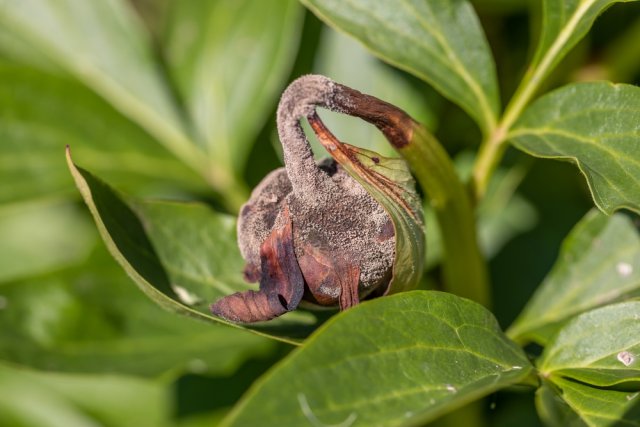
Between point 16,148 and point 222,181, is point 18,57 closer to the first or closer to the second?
point 16,148

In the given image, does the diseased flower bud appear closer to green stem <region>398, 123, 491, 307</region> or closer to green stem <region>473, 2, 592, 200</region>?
green stem <region>398, 123, 491, 307</region>

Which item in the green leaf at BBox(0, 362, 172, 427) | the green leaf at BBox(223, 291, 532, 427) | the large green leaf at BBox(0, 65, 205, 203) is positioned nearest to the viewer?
the green leaf at BBox(223, 291, 532, 427)

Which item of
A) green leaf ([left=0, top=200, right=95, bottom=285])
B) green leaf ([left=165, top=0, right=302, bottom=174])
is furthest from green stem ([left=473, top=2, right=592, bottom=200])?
green leaf ([left=0, top=200, right=95, bottom=285])

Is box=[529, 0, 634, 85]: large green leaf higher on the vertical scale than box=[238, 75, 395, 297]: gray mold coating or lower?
higher

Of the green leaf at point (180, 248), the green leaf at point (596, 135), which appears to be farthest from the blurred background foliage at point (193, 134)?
the green leaf at point (596, 135)

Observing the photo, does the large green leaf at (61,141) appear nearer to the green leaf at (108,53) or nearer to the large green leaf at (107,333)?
the green leaf at (108,53)

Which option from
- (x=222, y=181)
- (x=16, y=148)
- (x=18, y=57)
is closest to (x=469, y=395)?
(x=222, y=181)

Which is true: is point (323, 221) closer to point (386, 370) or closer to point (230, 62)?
point (386, 370)

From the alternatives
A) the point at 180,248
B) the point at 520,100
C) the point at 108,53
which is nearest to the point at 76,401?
the point at 108,53
